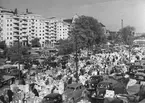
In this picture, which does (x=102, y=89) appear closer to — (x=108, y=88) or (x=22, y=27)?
(x=108, y=88)

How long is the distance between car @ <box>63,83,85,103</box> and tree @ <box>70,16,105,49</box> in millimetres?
15708

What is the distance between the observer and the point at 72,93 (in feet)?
18.1

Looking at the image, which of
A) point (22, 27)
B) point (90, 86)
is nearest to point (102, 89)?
point (90, 86)

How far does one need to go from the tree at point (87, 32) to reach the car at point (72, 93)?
1571 centimetres

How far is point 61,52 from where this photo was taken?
19.2 meters

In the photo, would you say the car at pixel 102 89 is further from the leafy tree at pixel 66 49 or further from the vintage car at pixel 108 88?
→ the leafy tree at pixel 66 49

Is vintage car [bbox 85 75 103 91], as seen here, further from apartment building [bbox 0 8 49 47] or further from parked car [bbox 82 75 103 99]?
apartment building [bbox 0 8 49 47]

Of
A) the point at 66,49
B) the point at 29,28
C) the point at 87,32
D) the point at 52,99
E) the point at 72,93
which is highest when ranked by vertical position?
the point at 29,28

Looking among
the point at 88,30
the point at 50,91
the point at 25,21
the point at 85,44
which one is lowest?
the point at 50,91

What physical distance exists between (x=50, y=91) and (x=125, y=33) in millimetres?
30667

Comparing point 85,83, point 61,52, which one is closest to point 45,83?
point 85,83

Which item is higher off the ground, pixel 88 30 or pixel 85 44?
pixel 88 30

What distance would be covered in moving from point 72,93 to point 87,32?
18352 millimetres

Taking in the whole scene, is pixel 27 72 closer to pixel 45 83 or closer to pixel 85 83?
pixel 45 83
